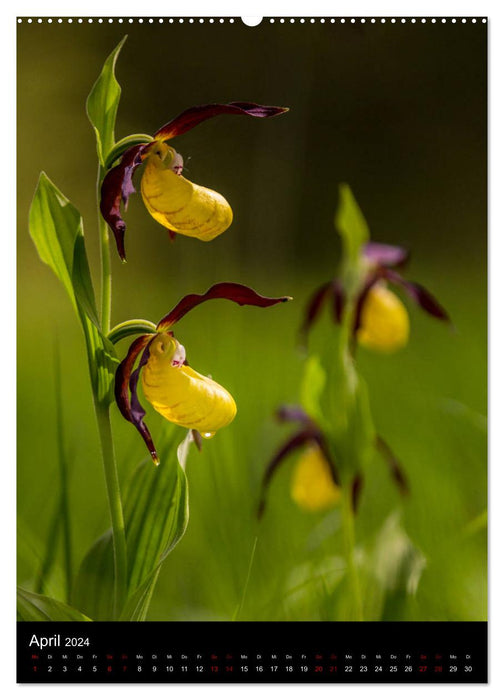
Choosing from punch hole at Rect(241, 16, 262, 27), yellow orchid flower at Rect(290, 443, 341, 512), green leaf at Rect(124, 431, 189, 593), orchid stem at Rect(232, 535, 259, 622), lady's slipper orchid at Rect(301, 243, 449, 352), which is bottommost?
orchid stem at Rect(232, 535, 259, 622)

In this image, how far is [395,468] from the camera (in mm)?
1679

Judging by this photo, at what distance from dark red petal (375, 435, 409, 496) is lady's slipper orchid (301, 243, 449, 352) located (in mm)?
269

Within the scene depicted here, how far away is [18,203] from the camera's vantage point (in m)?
1.38

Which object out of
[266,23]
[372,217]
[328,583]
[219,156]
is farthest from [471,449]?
[266,23]

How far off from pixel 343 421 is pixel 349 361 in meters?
0.13

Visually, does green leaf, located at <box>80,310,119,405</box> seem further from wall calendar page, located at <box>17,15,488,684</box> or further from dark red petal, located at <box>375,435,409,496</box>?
dark red petal, located at <box>375,435,409,496</box>

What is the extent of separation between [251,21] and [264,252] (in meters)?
0.46

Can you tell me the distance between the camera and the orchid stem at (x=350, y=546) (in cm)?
141

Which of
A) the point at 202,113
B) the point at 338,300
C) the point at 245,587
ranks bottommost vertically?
the point at 245,587

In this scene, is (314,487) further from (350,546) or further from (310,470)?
(350,546)

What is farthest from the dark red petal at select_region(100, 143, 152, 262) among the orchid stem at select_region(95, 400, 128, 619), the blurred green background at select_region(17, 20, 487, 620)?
the orchid stem at select_region(95, 400, 128, 619)

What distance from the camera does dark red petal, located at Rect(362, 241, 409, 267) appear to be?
1.73m

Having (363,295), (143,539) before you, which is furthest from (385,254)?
(143,539)

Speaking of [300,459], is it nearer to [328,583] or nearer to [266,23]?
[328,583]
